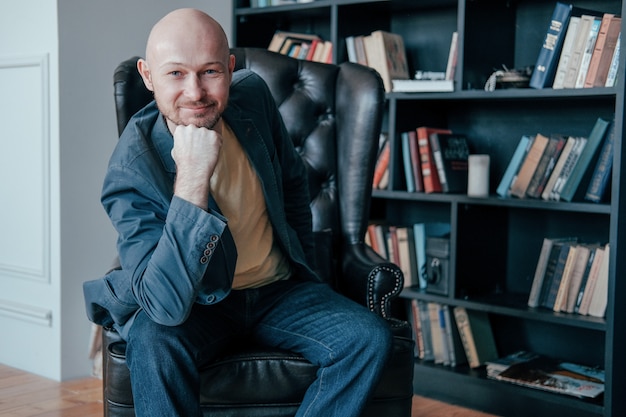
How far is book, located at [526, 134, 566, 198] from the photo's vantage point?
2.89m

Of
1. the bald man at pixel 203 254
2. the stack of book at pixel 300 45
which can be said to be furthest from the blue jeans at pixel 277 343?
the stack of book at pixel 300 45

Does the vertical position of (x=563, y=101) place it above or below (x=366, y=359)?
above

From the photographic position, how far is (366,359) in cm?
179

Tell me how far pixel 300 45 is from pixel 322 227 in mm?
1307

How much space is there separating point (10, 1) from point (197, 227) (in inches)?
77.8

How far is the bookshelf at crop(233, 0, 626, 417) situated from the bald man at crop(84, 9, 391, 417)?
1117mm

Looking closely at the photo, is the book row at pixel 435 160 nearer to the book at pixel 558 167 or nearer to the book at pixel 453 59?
the book at pixel 453 59

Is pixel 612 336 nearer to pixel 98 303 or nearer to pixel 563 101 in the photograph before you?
pixel 563 101

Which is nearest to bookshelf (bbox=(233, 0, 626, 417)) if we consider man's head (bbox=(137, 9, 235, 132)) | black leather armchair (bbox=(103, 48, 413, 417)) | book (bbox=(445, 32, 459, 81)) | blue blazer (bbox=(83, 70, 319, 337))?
book (bbox=(445, 32, 459, 81))

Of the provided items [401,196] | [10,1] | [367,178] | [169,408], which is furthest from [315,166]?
[10,1]

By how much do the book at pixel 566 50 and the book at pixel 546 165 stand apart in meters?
0.18

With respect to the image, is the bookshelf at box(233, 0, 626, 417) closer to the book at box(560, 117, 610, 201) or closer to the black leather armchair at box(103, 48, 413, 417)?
the book at box(560, 117, 610, 201)

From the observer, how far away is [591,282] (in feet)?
9.14

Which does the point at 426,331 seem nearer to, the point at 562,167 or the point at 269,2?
the point at 562,167
